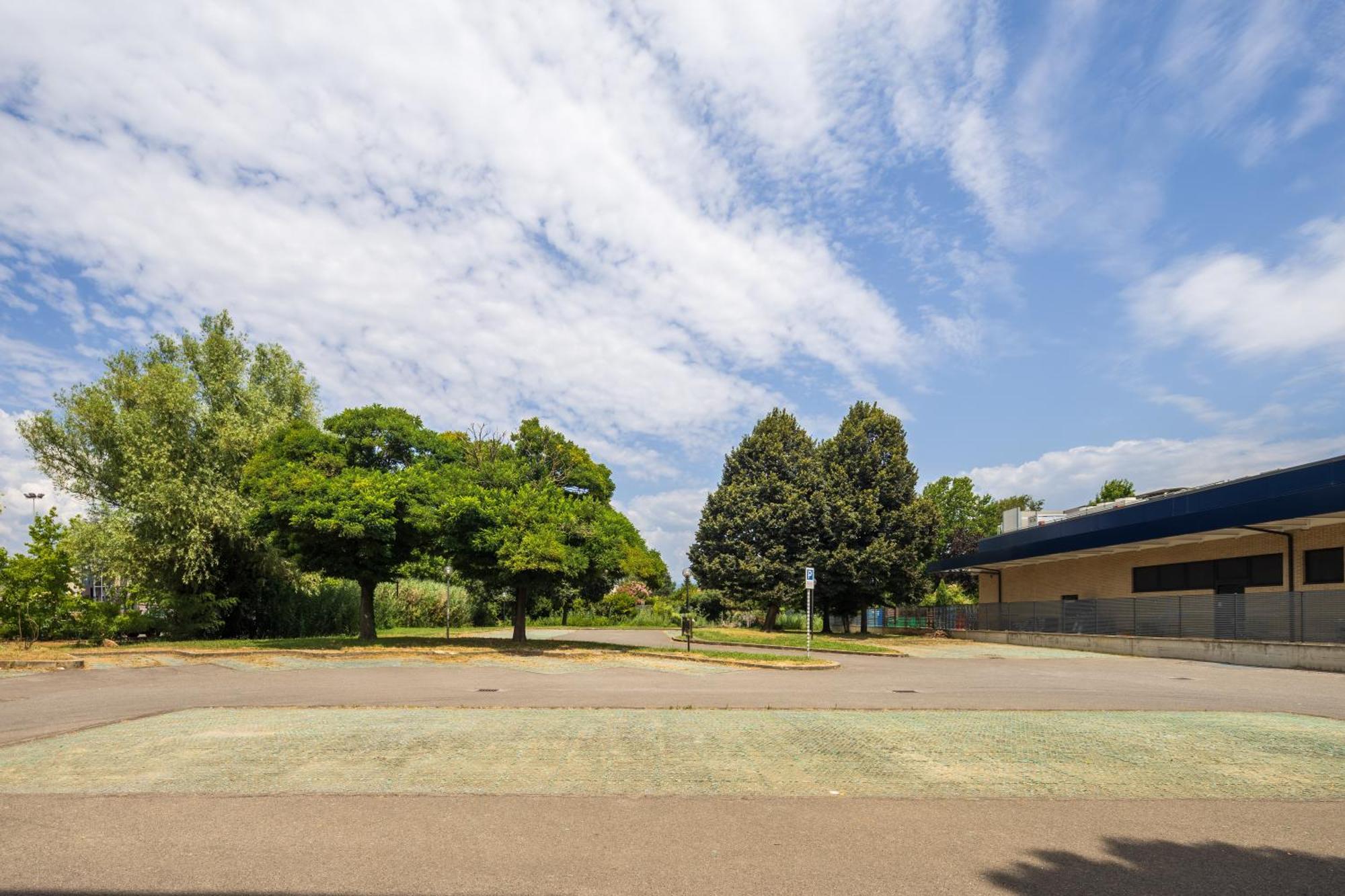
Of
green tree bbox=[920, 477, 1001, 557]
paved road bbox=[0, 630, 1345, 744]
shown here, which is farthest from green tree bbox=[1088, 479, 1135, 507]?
paved road bbox=[0, 630, 1345, 744]

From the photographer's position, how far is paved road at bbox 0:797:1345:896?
507 centimetres

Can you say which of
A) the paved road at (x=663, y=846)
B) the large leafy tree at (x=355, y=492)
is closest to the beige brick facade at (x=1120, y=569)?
the paved road at (x=663, y=846)

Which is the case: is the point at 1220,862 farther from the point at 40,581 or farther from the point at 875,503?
the point at 875,503

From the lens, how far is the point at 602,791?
7262mm

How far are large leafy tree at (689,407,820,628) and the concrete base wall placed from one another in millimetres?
12185

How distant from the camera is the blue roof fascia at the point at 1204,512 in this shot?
973 inches

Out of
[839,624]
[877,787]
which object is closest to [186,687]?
[877,787]

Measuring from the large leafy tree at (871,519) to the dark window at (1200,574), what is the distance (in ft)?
43.7

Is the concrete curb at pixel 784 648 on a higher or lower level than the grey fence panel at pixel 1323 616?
lower

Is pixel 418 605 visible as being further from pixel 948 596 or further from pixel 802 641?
pixel 948 596

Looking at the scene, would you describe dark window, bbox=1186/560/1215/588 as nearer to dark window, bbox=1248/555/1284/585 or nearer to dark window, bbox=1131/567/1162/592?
dark window, bbox=1131/567/1162/592

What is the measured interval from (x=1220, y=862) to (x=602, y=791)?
4.66 metres

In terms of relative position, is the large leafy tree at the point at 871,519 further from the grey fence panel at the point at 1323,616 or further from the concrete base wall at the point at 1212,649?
the grey fence panel at the point at 1323,616

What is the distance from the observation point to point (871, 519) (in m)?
43.5
